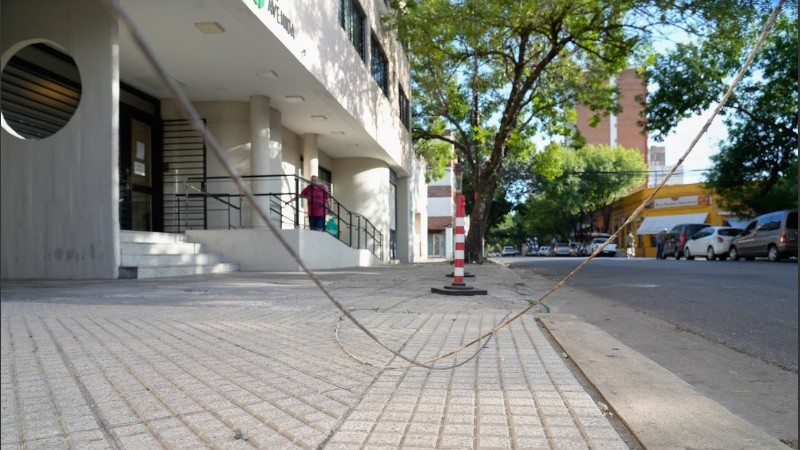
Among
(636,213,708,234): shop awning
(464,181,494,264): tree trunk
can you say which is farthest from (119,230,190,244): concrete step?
(636,213,708,234): shop awning

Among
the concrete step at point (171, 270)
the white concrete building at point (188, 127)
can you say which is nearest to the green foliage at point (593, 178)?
the white concrete building at point (188, 127)

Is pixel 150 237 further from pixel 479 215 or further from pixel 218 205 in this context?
pixel 479 215

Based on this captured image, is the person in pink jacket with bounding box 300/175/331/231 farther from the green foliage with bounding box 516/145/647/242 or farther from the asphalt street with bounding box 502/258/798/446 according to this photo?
the green foliage with bounding box 516/145/647/242

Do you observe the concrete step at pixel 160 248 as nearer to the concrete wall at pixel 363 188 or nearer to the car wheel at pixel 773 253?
the concrete wall at pixel 363 188

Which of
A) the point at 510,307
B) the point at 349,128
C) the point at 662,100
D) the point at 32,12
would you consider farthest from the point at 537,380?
the point at 662,100

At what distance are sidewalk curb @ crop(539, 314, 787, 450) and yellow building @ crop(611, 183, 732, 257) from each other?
134 ft

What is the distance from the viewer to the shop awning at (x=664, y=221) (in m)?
43.3

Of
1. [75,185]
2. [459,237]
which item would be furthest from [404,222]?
[75,185]

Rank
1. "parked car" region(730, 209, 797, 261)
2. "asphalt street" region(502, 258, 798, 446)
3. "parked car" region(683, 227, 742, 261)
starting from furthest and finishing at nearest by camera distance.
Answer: "parked car" region(683, 227, 742, 261) < "parked car" region(730, 209, 797, 261) < "asphalt street" region(502, 258, 798, 446)

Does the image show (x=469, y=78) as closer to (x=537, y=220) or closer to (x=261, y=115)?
(x=261, y=115)

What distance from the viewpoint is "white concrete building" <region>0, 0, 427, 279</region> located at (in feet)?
27.0

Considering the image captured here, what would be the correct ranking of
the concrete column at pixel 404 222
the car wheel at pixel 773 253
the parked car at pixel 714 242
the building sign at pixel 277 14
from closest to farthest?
the building sign at pixel 277 14 → the car wheel at pixel 773 253 → the parked car at pixel 714 242 → the concrete column at pixel 404 222

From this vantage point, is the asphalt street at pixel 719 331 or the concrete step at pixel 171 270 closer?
the asphalt street at pixel 719 331

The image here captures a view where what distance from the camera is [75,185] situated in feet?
27.1
